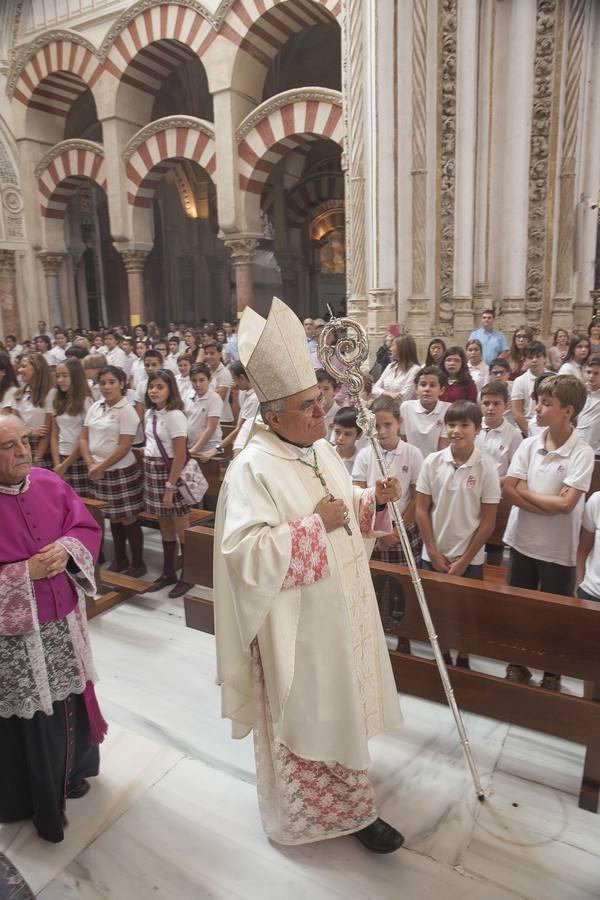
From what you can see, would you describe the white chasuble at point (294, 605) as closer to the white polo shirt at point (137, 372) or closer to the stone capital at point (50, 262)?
the white polo shirt at point (137, 372)

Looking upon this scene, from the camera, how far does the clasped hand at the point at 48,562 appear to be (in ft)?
6.59

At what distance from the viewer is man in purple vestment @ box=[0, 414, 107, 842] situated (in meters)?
2.01

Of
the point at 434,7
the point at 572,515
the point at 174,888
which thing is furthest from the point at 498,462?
the point at 434,7

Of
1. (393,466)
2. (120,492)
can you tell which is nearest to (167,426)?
(120,492)

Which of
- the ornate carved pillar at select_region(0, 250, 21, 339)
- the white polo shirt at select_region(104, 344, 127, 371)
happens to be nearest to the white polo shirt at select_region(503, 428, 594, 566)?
the white polo shirt at select_region(104, 344, 127, 371)

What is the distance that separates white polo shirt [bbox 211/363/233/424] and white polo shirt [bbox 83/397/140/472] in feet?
7.13

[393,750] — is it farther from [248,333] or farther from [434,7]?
[434,7]

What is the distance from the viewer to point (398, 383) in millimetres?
5457

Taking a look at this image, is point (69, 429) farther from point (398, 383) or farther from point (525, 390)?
point (525, 390)

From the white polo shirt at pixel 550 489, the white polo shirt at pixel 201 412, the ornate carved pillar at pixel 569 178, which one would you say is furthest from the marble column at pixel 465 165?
the white polo shirt at pixel 550 489

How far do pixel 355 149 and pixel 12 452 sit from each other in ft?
26.0

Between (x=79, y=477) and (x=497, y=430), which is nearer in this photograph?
(x=497, y=430)

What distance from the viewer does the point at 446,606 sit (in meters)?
2.57

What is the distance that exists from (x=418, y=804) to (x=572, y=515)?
142 centimetres
